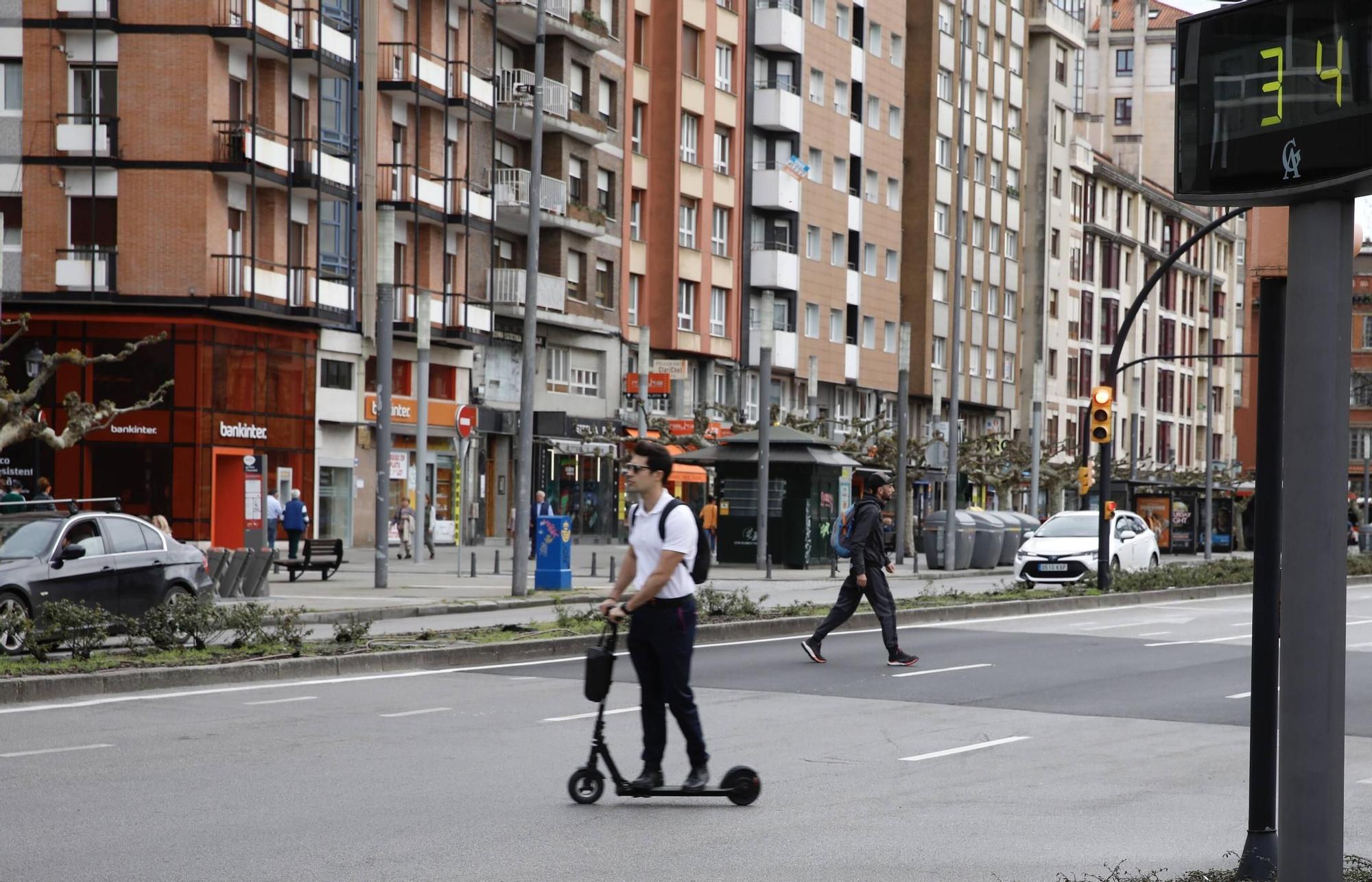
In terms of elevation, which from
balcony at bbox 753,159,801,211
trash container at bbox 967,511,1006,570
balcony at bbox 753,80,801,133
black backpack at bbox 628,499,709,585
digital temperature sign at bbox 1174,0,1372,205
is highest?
balcony at bbox 753,80,801,133

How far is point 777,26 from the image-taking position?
232ft

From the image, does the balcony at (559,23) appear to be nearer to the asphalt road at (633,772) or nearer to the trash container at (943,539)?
the trash container at (943,539)

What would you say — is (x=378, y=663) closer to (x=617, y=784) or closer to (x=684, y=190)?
(x=617, y=784)

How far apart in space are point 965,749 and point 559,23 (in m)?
47.6

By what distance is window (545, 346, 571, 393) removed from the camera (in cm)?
5922

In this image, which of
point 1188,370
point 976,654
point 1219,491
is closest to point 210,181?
point 976,654

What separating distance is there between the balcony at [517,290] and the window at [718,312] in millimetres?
10855

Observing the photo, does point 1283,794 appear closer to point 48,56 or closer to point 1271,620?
point 1271,620

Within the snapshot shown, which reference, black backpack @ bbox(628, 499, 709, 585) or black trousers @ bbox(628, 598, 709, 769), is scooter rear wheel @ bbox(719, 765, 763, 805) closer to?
black trousers @ bbox(628, 598, 709, 769)

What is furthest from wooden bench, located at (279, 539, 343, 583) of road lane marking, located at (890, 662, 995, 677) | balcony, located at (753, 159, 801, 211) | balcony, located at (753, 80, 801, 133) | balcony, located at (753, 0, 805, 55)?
balcony, located at (753, 0, 805, 55)

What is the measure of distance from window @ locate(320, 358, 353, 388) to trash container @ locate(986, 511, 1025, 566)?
16849 mm

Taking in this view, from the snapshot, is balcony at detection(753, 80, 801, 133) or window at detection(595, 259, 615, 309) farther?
balcony at detection(753, 80, 801, 133)

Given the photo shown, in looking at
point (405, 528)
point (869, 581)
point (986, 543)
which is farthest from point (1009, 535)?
point (869, 581)

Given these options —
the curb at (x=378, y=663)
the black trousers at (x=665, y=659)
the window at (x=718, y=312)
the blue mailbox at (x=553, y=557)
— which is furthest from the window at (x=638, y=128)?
the black trousers at (x=665, y=659)
